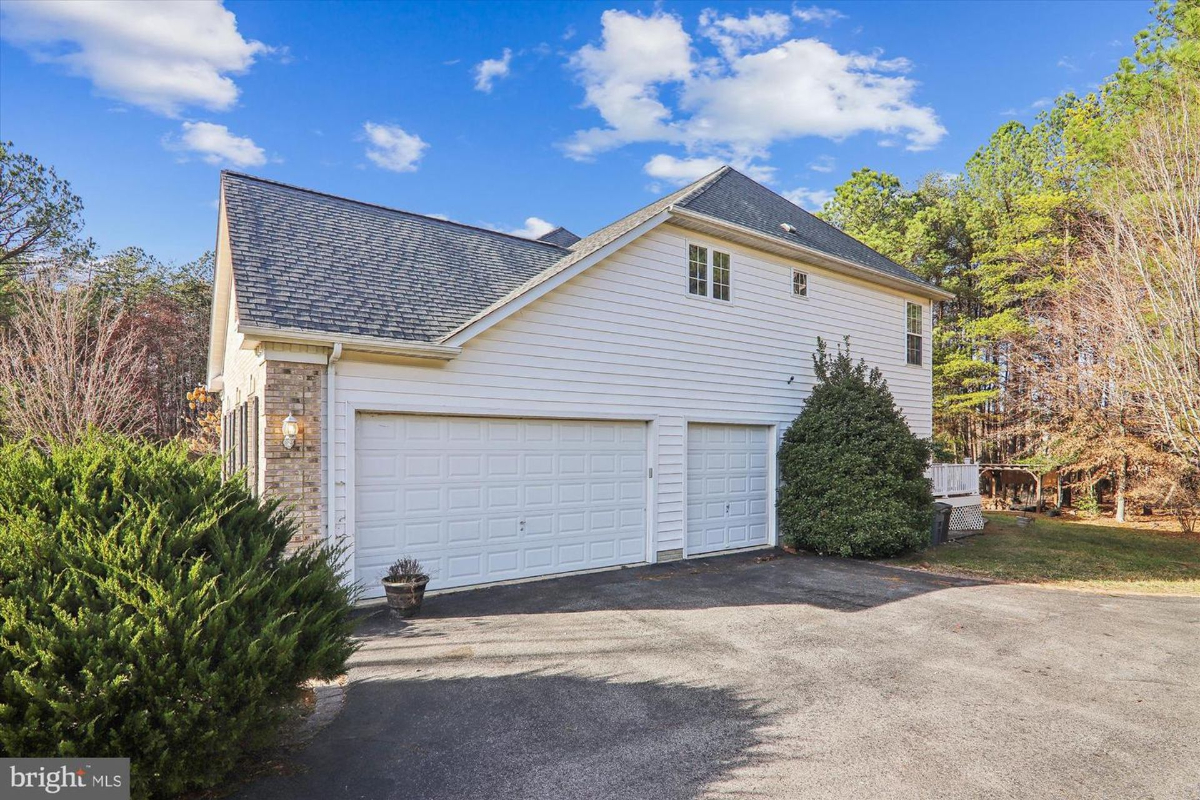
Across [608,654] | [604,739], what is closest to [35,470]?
[604,739]

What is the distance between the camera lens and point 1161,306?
31.9 ft

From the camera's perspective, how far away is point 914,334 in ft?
44.7

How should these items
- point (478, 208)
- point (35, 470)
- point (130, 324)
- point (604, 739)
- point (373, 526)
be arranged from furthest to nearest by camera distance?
point (478, 208), point (130, 324), point (373, 526), point (604, 739), point (35, 470)

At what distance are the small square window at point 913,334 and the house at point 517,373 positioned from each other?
1.68 meters

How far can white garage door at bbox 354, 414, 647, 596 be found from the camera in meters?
7.09

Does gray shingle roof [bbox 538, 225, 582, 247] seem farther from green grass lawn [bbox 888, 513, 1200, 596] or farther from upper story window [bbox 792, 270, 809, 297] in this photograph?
green grass lawn [bbox 888, 513, 1200, 596]

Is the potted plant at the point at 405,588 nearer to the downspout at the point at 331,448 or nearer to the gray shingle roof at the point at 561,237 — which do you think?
the downspout at the point at 331,448

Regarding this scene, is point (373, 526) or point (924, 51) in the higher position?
point (924, 51)

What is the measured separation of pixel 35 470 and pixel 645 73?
1299cm

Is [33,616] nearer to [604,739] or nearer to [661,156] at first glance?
[604,739]

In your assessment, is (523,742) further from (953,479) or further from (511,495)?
(953,479)

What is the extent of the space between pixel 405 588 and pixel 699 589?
12.3ft

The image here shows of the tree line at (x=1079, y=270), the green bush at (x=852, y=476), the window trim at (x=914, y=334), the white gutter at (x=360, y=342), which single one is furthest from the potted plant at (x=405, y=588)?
the window trim at (x=914, y=334)

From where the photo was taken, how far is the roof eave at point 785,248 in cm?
949
